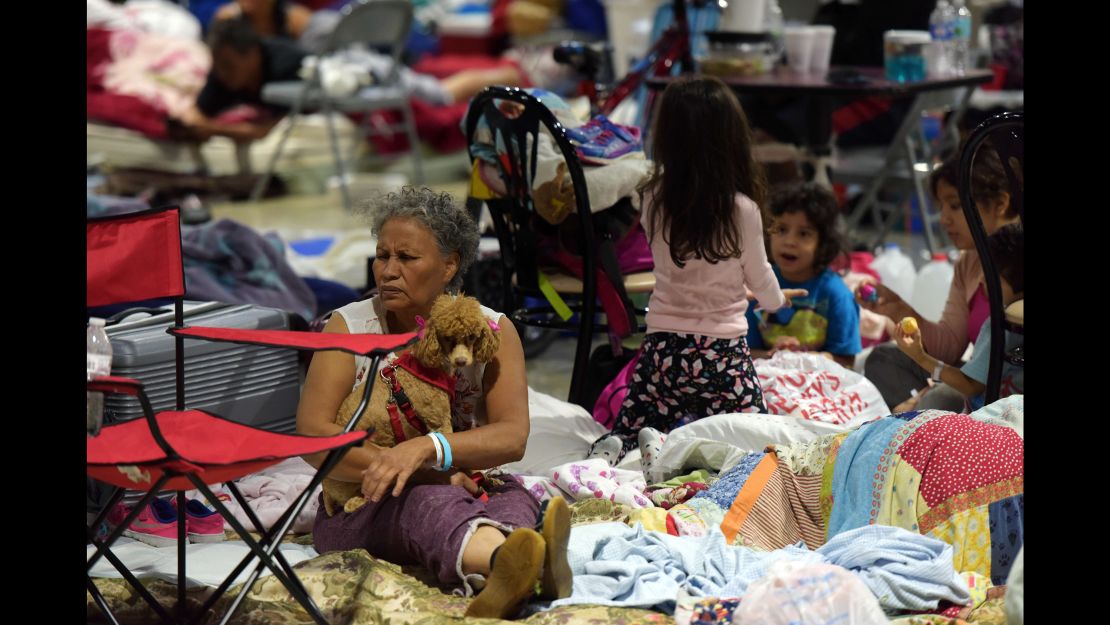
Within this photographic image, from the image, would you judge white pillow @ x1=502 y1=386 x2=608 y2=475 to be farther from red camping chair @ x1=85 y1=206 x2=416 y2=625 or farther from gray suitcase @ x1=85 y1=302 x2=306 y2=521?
red camping chair @ x1=85 y1=206 x2=416 y2=625

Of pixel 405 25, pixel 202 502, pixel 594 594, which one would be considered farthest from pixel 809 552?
pixel 405 25

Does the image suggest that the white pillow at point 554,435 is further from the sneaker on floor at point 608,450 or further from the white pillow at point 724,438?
the white pillow at point 724,438

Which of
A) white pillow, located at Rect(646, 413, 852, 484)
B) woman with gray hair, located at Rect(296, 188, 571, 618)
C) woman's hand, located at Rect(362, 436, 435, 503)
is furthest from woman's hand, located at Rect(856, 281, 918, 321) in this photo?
woman's hand, located at Rect(362, 436, 435, 503)

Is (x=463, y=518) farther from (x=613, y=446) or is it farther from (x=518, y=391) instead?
(x=613, y=446)

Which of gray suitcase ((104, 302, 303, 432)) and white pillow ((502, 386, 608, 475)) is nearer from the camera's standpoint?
gray suitcase ((104, 302, 303, 432))

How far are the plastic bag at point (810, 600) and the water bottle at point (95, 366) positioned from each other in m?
1.01

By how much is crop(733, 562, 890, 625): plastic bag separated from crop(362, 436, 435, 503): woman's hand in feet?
1.98

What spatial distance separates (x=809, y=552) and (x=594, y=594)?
0.42 metres

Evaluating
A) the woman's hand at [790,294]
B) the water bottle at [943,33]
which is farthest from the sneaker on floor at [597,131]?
the water bottle at [943,33]

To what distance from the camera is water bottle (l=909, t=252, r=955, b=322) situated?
4.47 metres

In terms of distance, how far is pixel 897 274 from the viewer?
4574 millimetres

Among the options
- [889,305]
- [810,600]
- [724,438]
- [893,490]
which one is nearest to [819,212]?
[889,305]

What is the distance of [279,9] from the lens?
9.96 m

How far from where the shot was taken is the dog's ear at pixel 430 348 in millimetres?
2475
